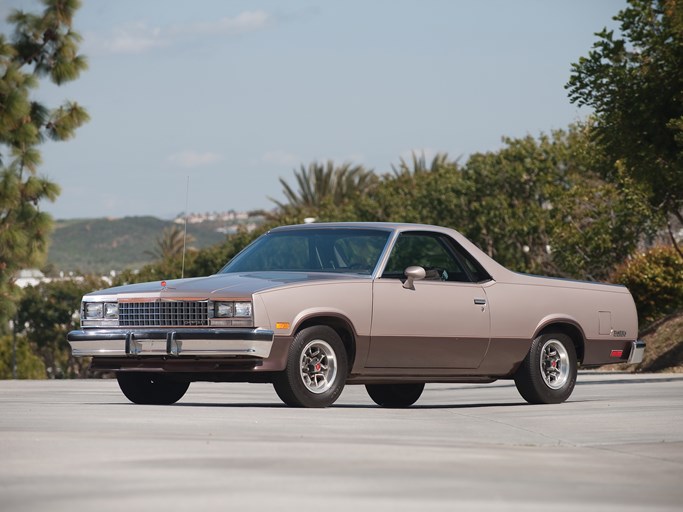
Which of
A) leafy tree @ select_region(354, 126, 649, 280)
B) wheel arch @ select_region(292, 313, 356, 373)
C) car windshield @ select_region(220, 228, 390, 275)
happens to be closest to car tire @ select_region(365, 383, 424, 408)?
car windshield @ select_region(220, 228, 390, 275)

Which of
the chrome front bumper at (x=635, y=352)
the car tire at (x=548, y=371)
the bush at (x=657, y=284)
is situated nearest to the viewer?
the car tire at (x=548, y=371)

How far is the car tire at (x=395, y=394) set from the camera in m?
15.8

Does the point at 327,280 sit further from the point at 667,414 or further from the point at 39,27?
the point at 39,27

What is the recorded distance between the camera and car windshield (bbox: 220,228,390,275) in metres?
14.2

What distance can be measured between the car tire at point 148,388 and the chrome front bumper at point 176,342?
685 millimetres

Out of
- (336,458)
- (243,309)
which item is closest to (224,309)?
(243,309)

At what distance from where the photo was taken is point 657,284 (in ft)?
114

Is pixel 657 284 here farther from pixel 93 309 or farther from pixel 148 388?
pixel 93 309

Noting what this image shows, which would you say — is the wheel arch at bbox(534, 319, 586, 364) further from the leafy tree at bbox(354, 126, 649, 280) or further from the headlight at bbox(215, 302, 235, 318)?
the leafy tree at bbox(354, 126, 649, 280)

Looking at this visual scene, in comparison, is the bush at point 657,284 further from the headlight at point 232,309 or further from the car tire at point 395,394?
the headlight at point 232,309

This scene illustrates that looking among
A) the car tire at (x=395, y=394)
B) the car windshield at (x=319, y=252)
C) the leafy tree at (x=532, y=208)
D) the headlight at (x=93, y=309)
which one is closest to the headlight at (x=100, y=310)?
the headlight at (x=93, y=309)

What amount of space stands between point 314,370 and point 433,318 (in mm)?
1481

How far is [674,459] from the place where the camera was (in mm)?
9414

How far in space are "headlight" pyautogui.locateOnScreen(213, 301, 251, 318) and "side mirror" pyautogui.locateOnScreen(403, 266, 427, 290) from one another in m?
1.66
